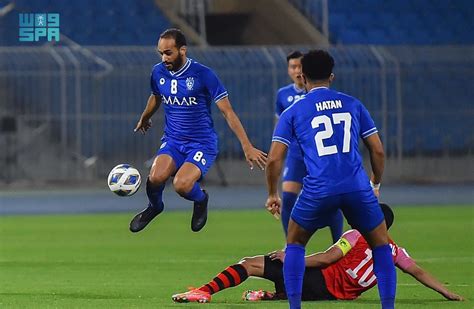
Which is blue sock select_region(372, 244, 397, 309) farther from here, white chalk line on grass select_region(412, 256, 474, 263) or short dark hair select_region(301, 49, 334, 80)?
white chalk line on grass select_region(412, 256, 474, 263)

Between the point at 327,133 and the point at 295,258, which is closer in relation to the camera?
the point at 327,133

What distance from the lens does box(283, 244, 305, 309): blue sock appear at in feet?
30.8

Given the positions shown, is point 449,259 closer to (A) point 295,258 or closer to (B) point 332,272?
(B) point 332,272

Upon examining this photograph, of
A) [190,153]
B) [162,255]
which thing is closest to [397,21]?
[162,255]

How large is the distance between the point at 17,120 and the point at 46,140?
824 millimetres

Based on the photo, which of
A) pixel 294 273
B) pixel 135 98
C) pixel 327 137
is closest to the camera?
pixel 327 137

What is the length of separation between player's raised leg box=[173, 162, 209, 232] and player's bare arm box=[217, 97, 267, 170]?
840 mm

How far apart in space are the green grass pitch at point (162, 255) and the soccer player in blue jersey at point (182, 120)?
956 mm

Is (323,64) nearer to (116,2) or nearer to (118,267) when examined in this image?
(118,267)

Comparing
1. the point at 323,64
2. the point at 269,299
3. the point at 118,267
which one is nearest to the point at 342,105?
the point at 323,64

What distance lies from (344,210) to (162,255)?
24.0 feet

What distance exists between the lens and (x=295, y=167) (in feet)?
47.7

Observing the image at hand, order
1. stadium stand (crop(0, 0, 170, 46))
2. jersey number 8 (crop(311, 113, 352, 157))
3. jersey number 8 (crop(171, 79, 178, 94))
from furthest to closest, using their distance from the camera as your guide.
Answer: stadium stand (crop(0, 0, 170, 46)) < jersey number 8 (crop(171, 79, 178, 94)) < jersey number 8 (crop(311, 113, 352, 157))

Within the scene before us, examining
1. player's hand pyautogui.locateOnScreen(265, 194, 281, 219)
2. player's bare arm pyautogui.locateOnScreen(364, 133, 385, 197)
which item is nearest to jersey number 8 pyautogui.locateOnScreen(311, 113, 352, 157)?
player's bare arm pyautogui.locateOnScreen(364, 133, 385, 197)
